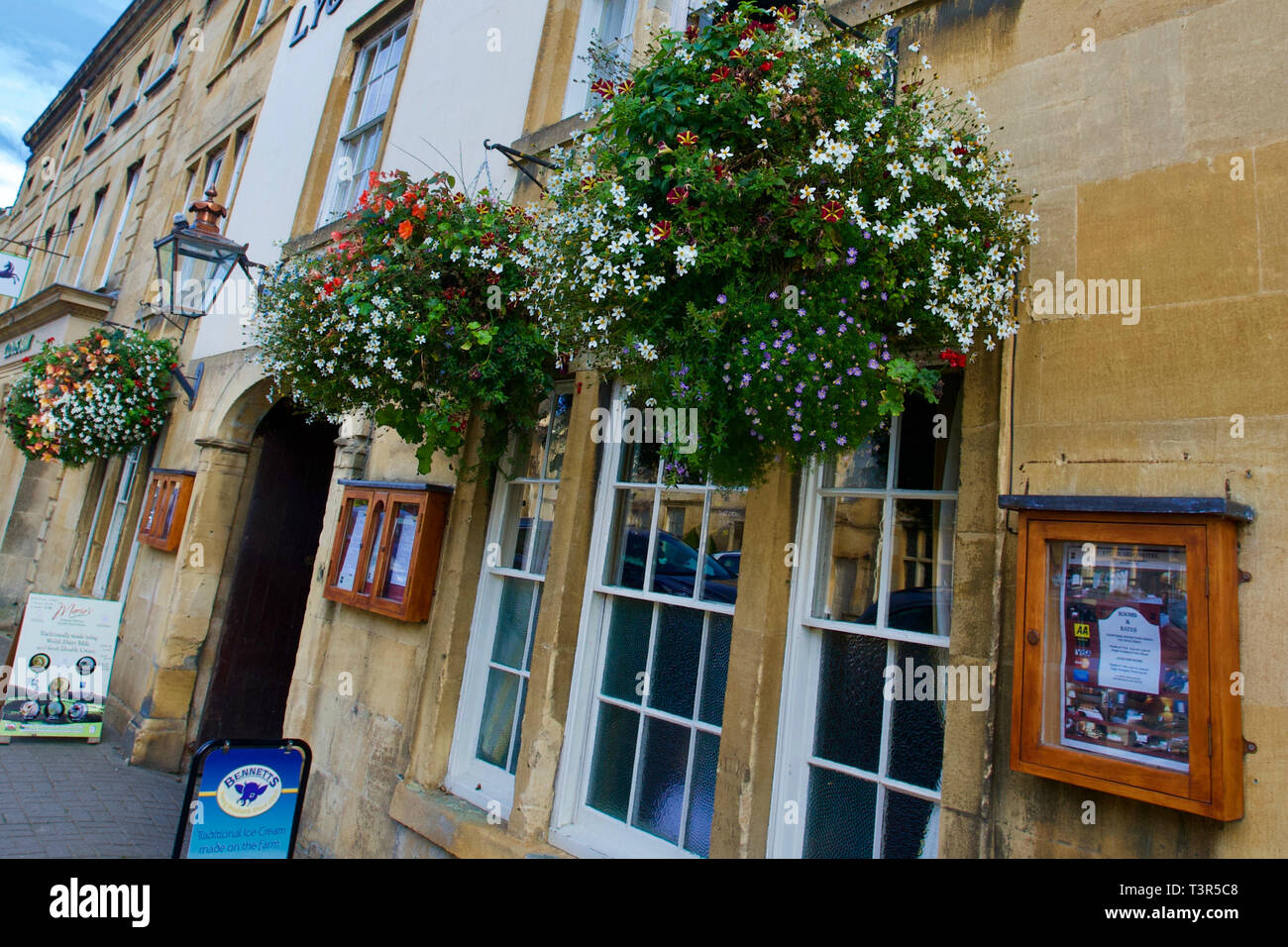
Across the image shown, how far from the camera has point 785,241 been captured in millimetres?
2529

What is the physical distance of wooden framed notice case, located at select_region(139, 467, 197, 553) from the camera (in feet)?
25.3

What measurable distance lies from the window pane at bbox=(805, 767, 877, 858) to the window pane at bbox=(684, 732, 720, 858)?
1.44 ft

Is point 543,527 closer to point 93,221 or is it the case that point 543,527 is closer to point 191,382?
point 191,382

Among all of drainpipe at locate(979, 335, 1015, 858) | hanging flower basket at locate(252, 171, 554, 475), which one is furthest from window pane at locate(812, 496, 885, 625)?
hanging flower basket at locate(252, 171, 554, 475)

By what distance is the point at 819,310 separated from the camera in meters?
2.36

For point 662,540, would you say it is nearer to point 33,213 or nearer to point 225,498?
point 225,498

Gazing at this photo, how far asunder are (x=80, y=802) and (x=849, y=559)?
19.8 feet

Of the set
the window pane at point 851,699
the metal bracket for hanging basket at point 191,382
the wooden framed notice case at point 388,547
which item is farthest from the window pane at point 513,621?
the metal bracket for hanging basket at point 191,382

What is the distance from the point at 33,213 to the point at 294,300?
1784 centimetres

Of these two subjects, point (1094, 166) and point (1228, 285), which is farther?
point (1094, 166)

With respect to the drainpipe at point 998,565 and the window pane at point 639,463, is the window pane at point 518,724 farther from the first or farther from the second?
the drainpipe at point 998,565

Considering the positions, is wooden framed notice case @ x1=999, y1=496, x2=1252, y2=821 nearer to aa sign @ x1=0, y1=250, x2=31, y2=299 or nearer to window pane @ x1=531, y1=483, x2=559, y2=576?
window pane @ x1=531, y1=483, x2=559, y2=576

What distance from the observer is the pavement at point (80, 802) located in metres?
5.07
